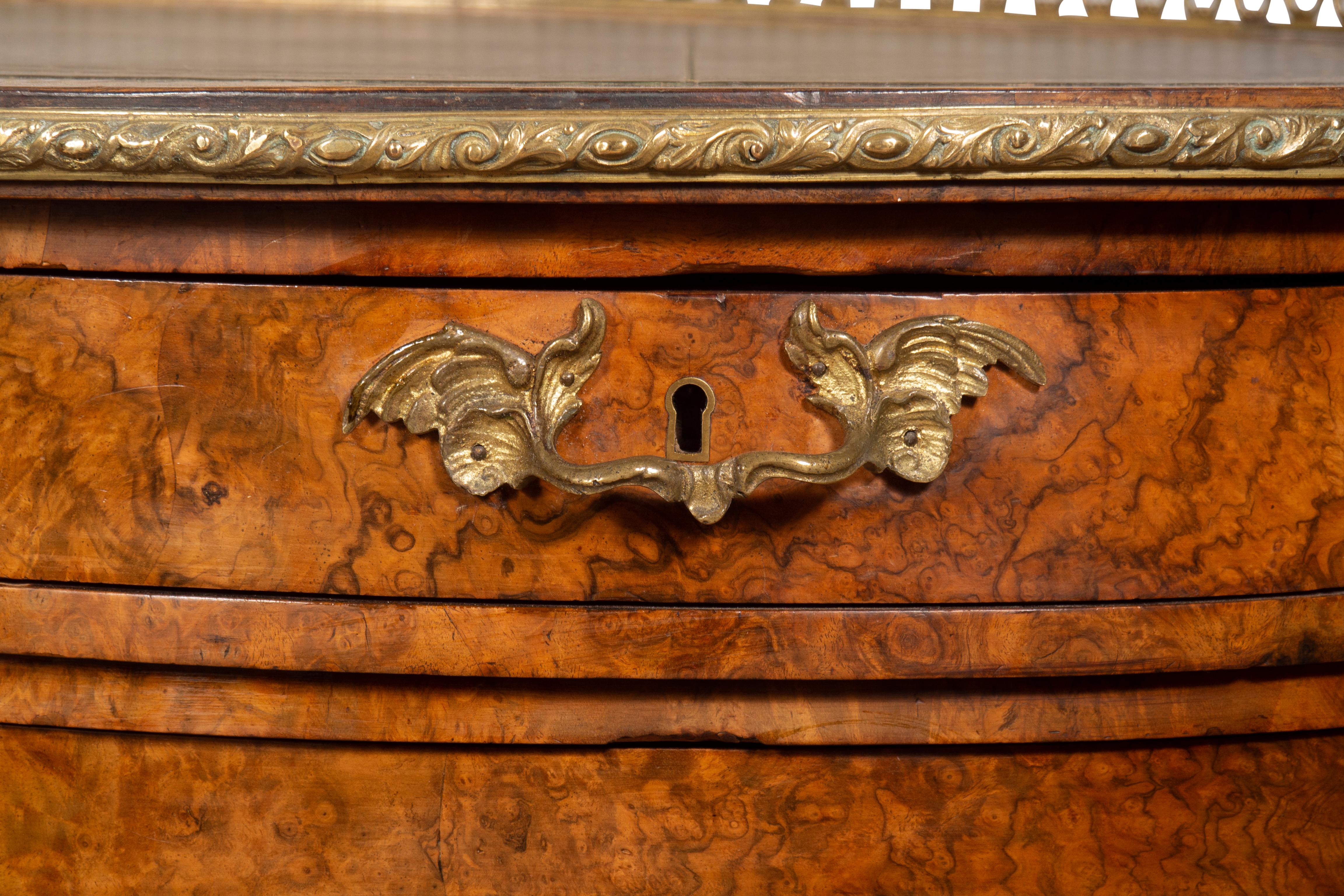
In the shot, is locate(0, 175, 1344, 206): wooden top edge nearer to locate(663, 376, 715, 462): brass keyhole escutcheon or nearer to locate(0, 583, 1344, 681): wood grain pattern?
locate(663, 376, 715, 462): brass keyhole escutcheon

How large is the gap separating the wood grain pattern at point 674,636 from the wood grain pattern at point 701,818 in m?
0.06

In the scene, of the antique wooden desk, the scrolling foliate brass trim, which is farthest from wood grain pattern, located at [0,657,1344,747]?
the scrolling foliate brass trim

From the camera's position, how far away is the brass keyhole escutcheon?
0.44 metres

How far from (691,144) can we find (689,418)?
126 millimetres

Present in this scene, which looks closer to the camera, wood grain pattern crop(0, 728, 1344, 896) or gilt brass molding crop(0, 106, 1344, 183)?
gilt brass molding crop(0, 106, 1344, 183)

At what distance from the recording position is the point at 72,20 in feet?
1.73

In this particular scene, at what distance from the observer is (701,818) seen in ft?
1.63

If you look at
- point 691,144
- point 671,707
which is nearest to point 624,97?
point 691,144

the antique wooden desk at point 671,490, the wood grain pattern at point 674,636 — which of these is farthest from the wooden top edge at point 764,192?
the wood grain pattern at point 674,636

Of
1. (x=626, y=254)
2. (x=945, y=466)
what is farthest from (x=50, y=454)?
(x=945, y=466)

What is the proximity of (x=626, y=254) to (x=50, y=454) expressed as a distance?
29 cm

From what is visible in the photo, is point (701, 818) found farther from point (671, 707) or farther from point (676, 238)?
point (676, 238)

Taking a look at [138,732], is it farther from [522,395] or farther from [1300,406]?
[1300,406]

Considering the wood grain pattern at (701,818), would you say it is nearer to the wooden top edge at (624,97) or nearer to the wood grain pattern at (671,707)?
the wood grain pattern at (671,707)
